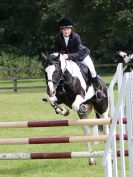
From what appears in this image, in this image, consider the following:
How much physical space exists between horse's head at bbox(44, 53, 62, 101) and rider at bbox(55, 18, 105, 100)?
554 mm

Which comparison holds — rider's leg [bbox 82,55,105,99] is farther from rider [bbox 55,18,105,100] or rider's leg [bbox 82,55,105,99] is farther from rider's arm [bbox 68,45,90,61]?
rider's arm [bbox 68,45,90,61]

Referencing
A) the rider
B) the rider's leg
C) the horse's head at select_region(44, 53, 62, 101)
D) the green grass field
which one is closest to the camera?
the horse's head at select_region(44, 53, 62, 101)

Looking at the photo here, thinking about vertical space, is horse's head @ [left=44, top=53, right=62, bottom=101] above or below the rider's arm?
below

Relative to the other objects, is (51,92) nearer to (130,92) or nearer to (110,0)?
(130,92)

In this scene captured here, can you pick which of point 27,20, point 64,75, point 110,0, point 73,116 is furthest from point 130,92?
point 27,20

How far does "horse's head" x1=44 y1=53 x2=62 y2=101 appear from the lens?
23.4 ft

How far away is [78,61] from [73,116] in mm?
6913

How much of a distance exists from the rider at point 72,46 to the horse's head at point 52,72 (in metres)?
0.55

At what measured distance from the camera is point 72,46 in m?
8.14

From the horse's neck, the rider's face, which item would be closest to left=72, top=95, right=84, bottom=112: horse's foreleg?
the horse's neck

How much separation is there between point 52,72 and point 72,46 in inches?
37.7

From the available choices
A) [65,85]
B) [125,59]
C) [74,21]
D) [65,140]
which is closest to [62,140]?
[65,140]

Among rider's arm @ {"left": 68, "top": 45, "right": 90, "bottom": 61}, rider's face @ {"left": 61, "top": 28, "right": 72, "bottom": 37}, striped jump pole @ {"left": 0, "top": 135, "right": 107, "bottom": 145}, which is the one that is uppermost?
rider's face @ {"left": 61, "top": 28, "right": 72, "bottom": 37}

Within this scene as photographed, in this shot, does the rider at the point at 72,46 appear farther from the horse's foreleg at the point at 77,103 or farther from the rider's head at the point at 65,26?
the horse's foreleg at the point at 77,103
